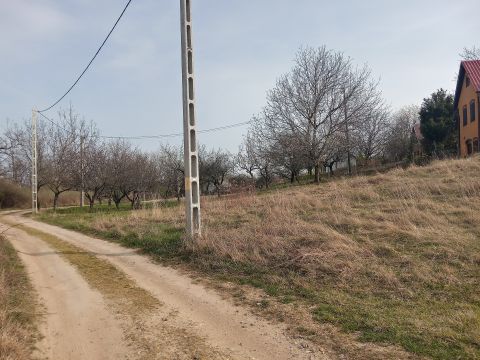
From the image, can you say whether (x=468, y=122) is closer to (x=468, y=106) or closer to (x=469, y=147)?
(x=468, y=106)

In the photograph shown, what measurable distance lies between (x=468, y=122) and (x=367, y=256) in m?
29.4

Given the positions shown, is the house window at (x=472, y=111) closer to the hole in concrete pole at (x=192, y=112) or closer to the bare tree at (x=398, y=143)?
the bare tree at (x=398, y=143)

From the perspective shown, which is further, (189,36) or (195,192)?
(189,36)

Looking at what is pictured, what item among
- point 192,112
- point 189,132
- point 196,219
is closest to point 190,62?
point 192,112

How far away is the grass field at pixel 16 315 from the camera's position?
13.7ft

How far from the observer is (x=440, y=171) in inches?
704

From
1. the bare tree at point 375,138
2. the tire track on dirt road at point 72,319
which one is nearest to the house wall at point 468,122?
the bare tree at point 375,138

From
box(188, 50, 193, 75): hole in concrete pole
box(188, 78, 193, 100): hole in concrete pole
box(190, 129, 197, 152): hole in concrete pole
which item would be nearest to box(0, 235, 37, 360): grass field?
box(190, 129, 197, 152): hole in concrete pole

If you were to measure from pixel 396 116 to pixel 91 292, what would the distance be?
71.2 meters

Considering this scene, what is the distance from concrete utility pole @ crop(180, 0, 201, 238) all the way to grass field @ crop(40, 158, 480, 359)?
2.37 feet

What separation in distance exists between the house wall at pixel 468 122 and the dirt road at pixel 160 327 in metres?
29.6

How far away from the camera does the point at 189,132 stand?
416 inches

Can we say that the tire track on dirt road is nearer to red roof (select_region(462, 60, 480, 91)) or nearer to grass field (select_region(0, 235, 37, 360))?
grass field (select_region(0, 235, 37, 360))

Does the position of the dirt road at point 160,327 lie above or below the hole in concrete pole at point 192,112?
below
